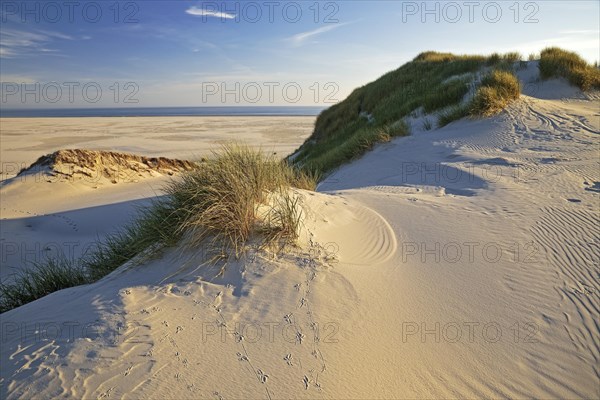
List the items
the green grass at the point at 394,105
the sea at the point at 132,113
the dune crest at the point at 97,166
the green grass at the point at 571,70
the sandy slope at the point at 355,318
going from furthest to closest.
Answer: the sea at the point at 132,113 < the dune crest at the point at 97,166 < the green grass at the point at 571,70 < the green grass at the point at 394,105 < the sandy slope at the point at 355,318

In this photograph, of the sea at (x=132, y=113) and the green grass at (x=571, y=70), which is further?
the sea at (x=132, y=113)

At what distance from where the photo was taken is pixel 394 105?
12.3 m

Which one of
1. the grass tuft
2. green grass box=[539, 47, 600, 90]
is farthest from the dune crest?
green grass box=[539, 47, 600, 90]

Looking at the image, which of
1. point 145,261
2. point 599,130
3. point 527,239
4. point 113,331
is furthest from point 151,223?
point 599,130

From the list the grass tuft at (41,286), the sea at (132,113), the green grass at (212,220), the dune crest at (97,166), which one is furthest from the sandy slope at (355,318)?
the sea at (132,113)

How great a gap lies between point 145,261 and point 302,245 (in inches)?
54.9

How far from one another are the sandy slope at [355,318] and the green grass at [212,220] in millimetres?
177

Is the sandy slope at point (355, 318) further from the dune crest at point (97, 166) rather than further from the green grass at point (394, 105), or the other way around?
the dune crest at point (97, 166)

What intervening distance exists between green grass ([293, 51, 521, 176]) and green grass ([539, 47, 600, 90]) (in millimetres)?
1063

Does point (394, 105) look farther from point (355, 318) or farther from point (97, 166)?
point (355, 318)

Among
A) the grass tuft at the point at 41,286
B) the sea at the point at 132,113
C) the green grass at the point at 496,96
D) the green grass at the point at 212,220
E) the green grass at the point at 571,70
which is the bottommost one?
the grass tuft at the point at 41,286

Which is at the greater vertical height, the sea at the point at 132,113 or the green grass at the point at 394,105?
the sea at the point at 132,113

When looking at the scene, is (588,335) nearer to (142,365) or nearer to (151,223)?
(142,365)

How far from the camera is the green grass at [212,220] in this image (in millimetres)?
3193
